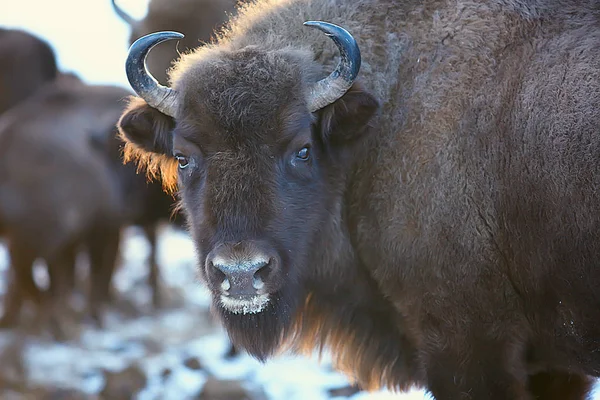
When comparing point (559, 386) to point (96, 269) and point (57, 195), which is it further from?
point (96, 269)

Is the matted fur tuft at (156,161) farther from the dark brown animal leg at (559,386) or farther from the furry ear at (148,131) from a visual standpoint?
the dark brown animal leg at (559,386)

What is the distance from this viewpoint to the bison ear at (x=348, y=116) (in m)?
4.12

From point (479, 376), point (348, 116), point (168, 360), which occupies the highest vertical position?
point (348, 116)

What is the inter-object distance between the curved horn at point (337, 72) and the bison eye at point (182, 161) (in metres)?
0.69

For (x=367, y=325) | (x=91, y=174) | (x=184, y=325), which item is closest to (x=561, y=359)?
(x=367, y=325)

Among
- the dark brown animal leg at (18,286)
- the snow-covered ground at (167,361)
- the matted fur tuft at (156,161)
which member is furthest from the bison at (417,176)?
the dark brown animal leg at (18,286)

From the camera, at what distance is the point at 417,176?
406cm

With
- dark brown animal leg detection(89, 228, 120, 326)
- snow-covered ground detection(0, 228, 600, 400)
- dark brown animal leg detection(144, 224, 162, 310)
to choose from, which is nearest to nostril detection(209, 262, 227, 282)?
Answer: snow-covered ground detection(0, 228, 600, 400)

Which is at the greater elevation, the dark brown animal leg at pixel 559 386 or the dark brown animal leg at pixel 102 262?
the dark brown animal leg at pixel 559 386

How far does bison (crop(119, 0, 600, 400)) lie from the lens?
380 centimetres

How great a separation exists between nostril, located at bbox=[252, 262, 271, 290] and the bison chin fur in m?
0.23

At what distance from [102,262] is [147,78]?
5767 mm

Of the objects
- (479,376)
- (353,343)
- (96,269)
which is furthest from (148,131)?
(96,269)

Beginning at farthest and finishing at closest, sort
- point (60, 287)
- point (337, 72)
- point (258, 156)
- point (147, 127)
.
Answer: point (60, 287), point (147, 127), point (337, 72), point (258, 156)
